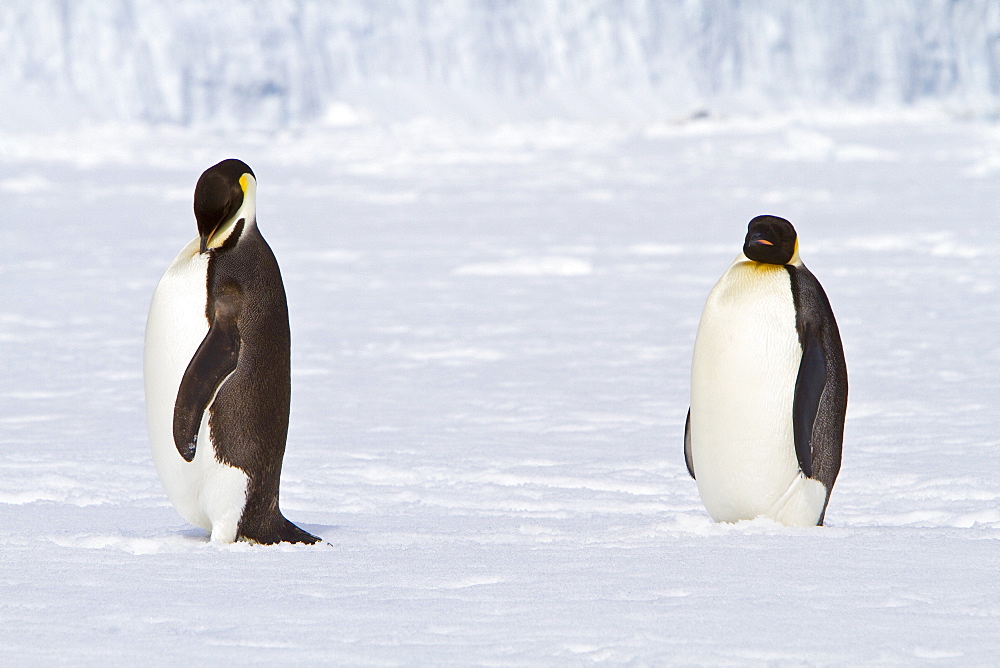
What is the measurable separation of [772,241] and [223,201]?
1.16 meters

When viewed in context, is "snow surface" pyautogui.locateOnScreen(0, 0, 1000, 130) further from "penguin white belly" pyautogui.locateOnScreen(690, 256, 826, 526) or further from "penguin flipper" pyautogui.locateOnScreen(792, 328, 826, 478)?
"penguin flipper" pyautogui.locateOnScreen(792, 328, 826, 478)

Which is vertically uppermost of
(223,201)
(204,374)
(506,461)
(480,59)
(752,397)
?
(223,201)

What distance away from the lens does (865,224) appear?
1131 centimetres

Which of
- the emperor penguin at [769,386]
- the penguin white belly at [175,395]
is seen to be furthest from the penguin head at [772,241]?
the penguin white belly at [175,395]

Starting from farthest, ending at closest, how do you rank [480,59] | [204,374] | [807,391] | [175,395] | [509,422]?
[480,59], [509,422], [807,391], [175,395], [204,374]

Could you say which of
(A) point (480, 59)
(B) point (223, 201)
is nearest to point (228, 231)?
(B) point (223, 201)

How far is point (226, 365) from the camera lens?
86.7 inches

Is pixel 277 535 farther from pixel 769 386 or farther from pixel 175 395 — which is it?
pixel 769 386

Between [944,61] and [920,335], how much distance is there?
1204 inches

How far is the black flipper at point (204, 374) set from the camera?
217 cm

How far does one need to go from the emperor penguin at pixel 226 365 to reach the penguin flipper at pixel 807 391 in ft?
3.42

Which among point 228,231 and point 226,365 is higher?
point 228,231

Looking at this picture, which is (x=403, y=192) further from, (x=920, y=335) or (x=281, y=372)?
(x=281, y=372)

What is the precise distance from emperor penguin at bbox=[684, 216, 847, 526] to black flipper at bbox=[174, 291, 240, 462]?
1.04 m
